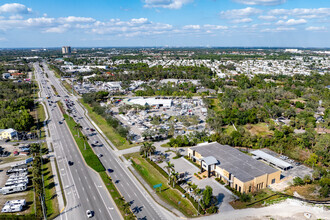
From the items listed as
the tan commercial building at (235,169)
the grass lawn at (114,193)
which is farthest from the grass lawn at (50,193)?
the tan commercial building at (235,169)

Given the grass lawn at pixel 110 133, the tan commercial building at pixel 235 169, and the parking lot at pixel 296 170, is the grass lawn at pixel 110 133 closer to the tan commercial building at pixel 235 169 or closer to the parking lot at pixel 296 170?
the tan commercial building at pixel 235 169

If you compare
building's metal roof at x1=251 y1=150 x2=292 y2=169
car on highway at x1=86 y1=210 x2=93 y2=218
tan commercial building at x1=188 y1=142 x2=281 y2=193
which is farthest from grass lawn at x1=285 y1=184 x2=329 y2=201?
car on highway at x1=86 y1=210 x2=93 y2=218

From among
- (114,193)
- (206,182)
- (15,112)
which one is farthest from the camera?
(15,112)

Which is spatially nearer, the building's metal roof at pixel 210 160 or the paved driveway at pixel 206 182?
the paved driveway at pixel 206 182

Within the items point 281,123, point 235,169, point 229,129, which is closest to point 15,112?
point 229,129

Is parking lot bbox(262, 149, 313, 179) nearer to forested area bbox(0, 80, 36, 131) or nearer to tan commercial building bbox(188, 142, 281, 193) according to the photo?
tan commercial building bbox(188, 142, 281, 193)

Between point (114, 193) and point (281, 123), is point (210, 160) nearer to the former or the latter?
point (114, 193)
